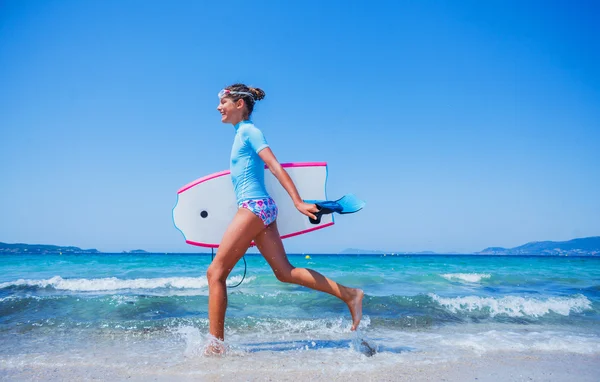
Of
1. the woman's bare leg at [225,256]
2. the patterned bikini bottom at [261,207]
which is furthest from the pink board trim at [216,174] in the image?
the woman's bare leg at [225,256]

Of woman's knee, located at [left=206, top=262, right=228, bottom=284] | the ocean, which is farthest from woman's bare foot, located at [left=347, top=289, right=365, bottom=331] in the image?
woman's knee, located at [left=206, top=262, right=228, bottom=284]

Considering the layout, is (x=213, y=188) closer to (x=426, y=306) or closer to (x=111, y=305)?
(x=111, y=305)

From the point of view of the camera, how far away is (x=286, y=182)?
2.53 meters

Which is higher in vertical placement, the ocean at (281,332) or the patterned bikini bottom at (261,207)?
the patterned bikini bottom at (261,207)

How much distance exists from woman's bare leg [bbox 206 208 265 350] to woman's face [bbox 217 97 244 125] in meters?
0.70

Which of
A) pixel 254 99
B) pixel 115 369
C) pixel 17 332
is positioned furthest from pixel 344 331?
pixel 17 332

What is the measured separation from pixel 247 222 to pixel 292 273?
48 centimetres

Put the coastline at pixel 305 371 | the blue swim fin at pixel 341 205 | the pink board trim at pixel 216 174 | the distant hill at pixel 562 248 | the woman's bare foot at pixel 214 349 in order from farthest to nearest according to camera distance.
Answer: the distant hill at pixel 562 248 → the pink board trim at pixel 216 174 → the woman's bare foot at pixel 214 349 → the blue swim fin at pixel 341 205 → the coastline at pixel 305 371

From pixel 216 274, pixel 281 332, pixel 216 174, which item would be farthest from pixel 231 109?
pixel 281 332

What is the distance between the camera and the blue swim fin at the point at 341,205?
2564mm

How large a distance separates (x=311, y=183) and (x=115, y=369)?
6.81ft

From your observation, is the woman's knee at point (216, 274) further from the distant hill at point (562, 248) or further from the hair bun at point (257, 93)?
the distant hill at point (562, 248)

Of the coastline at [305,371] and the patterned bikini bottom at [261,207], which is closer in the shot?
the coastline at [305,371]

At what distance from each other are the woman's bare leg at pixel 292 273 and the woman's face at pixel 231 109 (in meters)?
0.83
